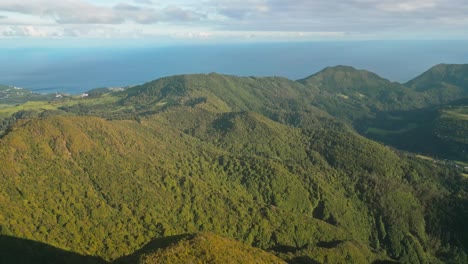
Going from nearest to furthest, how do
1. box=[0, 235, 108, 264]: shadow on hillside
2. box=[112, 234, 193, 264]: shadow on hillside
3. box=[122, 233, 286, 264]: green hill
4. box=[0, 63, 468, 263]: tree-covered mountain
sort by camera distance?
box=[122, 233, 286, 264]: green hill
box=[112, 234, 193, 264]: shadow on hillside
box=[0, 235, 108, 264]: shadow on hillside
box=[0, 63, 468, 263]: tree-covered mountain

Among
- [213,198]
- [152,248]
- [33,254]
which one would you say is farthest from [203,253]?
[213,198]

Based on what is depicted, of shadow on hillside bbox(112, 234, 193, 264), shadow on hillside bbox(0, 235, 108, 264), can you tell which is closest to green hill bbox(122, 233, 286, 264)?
shadow on hillside bbox(112, 234, 193, 264)

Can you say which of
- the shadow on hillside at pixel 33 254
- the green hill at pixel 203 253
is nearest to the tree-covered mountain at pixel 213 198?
the green hill at pixel 203 253

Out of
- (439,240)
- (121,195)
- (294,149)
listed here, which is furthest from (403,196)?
(121,195)

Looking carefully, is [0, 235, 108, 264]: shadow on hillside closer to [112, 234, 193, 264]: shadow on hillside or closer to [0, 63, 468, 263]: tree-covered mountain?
[0, 63, 468, 263]: tree-covered mountain

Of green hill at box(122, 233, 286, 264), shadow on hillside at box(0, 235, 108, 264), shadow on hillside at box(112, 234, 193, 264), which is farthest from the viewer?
shadow on hillside at box(0, 235, 108, 264)

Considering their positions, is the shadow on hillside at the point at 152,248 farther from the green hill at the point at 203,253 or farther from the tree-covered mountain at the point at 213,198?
the tree-covered mountain at the point at 213,198

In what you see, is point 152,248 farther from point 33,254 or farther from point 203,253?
point 33,254
